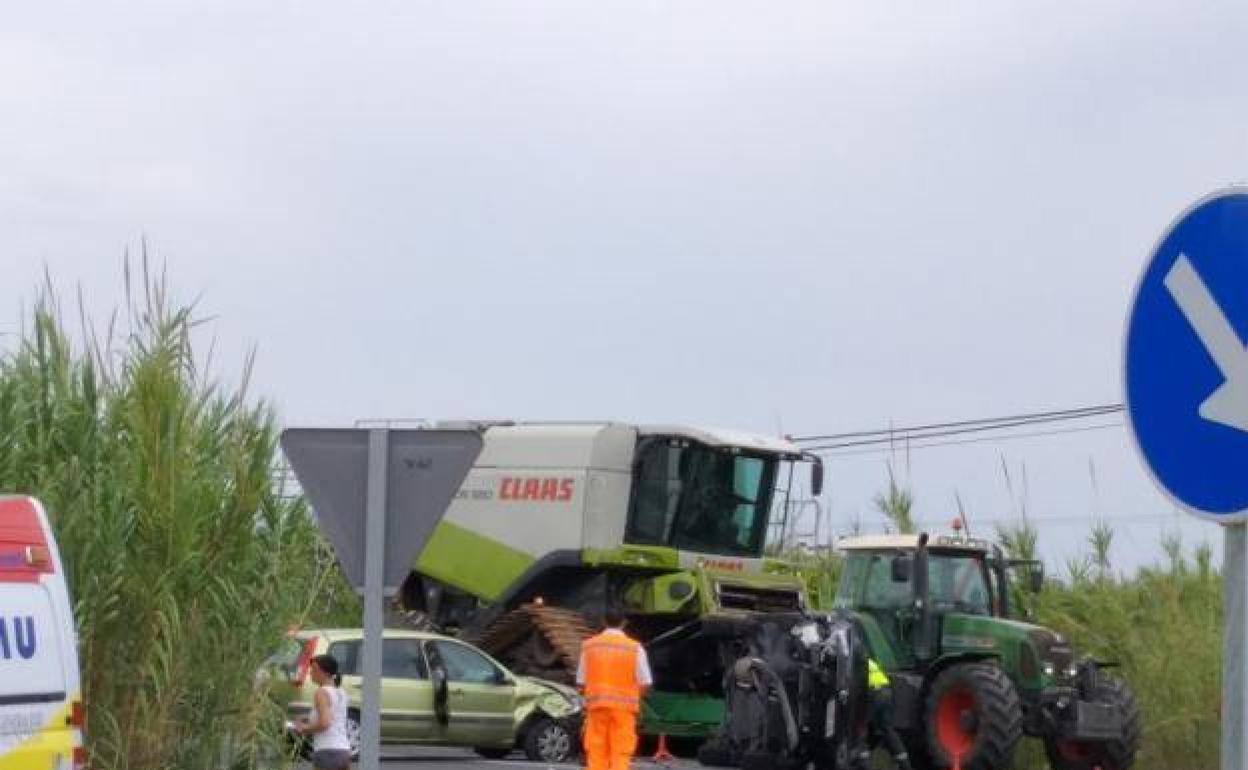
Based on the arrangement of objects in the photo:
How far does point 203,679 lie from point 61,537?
120cm

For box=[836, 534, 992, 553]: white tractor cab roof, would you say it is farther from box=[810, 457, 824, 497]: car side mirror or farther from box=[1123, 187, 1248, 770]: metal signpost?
box=[1123, 187, 1248, 770]: metal signpost

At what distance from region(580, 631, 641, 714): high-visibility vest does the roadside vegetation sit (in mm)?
5136

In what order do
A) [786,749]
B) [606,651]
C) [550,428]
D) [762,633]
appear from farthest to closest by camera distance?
1. [550,428]
2. [762,633]
3. [786,749]
4. [606,651]

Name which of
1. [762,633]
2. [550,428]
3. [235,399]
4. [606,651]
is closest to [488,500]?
[550,428]

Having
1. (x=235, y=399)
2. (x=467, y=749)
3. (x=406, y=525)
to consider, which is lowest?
(x=467, y=749)

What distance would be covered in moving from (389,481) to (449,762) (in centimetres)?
1606

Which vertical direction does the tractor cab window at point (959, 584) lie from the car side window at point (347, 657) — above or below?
above

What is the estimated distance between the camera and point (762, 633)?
2433 cm

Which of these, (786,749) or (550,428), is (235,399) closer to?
(786,749)

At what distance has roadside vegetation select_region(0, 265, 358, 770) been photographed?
A: 1342 cm

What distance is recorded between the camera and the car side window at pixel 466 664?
25656mm

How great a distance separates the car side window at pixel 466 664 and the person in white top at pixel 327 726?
30.6 ft

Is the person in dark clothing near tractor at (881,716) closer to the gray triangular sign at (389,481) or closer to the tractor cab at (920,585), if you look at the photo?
the tractor cab at (920,585)

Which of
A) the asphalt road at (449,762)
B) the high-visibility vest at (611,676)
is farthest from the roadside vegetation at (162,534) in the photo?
the asphalt road at (449,762)
